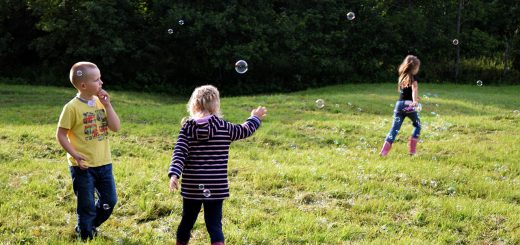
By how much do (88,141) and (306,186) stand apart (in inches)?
125

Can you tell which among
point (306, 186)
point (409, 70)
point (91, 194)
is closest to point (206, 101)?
point (91, 194)

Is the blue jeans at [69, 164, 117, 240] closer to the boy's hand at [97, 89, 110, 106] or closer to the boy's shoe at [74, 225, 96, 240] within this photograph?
the boy's shoe at [74, 225, 96, 240]

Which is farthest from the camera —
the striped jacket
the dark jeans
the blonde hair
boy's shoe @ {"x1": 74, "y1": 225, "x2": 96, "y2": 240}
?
the blonde hair

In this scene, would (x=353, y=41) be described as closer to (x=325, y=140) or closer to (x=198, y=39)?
(x=198, y=39)

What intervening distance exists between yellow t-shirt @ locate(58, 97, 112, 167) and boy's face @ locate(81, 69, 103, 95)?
151 millimetres

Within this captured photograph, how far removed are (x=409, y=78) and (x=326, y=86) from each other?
19.3m

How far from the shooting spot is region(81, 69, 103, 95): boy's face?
15.3ft

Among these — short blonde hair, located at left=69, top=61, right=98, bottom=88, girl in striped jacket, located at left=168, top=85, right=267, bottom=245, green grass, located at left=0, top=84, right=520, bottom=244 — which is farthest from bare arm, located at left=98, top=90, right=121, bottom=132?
green grass, located at left=0, top=84, right=520, bottom=244

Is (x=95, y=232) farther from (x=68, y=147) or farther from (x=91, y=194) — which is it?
(x=68, y=147)

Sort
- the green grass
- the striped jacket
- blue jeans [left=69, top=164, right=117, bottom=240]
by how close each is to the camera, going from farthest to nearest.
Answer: the green grass, blue jeans [left=69, top=164, right=117, bottom=240], the striped jacket

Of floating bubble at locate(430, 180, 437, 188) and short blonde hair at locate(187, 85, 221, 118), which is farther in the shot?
floating bubble at locate(430, 180, 437, 188)

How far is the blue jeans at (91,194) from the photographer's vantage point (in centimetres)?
475

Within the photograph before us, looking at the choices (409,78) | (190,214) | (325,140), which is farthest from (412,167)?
(190,214)

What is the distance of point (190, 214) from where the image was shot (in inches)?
174
